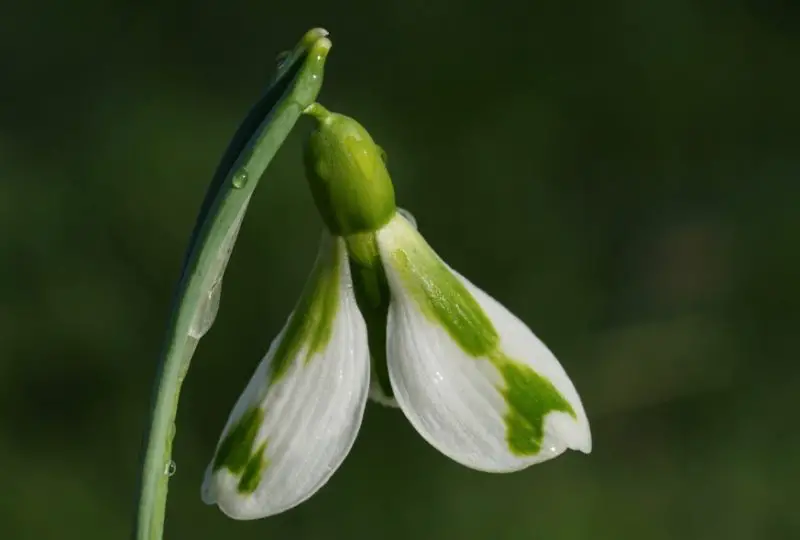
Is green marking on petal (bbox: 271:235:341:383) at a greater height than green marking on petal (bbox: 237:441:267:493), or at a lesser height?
greater

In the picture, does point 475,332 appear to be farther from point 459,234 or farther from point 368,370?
point 459,234

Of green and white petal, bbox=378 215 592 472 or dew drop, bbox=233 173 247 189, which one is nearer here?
dew drop, bbox=233 173 247 189

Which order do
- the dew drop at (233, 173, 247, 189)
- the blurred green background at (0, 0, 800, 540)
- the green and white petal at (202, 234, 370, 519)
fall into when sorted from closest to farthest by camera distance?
the dew drop at (233, 173, 247, 189) → the green and white petal at (202, 234, 370, 519) → the blurred green background at (0, 0, 800, 540)

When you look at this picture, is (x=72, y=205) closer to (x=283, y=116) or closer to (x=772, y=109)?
(x=772, y=109)

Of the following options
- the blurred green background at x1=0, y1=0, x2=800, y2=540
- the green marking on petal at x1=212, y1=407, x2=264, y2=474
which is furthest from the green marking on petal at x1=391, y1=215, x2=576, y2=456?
the blurred green background at x1=0, y1=0, x2=800, y2=540

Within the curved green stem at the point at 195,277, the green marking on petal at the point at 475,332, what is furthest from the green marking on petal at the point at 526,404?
the curved green stem at the point at 195,277

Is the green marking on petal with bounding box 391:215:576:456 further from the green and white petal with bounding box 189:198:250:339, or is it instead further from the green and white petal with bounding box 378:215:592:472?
the green and white petal with bounding box 189:198:250:339

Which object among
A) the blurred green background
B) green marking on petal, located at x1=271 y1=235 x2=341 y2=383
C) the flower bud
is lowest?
the blurred green background

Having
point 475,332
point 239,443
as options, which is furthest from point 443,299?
point 239,443

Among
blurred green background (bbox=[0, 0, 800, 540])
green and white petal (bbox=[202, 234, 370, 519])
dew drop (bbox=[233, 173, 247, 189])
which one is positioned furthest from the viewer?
blurred green background (bbox=[0, 0, 800, 540])

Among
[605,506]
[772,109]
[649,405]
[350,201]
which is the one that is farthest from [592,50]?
[350,201]
